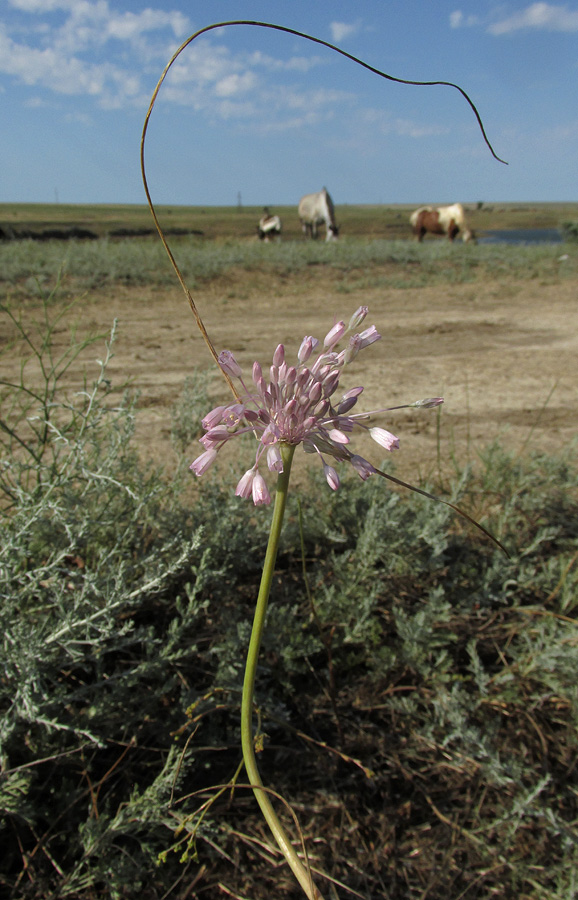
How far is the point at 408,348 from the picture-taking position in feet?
25.3

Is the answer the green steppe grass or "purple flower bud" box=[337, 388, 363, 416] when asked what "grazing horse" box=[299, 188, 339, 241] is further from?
"purple flower bud" box=[337, 388, 363, 416]

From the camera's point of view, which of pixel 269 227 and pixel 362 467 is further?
pixel 269 227

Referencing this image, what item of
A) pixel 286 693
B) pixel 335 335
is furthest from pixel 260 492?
pixel 286 693

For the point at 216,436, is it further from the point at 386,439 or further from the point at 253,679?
the point at 253,679

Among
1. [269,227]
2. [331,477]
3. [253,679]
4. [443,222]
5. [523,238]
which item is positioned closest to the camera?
[253,679]

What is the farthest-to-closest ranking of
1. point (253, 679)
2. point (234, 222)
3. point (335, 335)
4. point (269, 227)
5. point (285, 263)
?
1. point (234, 222)
2. point (269, 227)
3. point (285, 263)
4. point (335, 335)
5. point (253, 679)

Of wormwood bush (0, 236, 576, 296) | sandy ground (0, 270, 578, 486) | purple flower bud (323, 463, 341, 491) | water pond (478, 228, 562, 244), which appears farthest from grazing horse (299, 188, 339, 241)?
purple flower bud (323, 463, 341, 491)

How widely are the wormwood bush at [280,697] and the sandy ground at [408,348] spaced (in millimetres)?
668

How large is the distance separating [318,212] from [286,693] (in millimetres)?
23827

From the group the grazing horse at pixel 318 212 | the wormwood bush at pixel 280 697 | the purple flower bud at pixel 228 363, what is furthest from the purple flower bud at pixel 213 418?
the grazing horse at pixel 318 212

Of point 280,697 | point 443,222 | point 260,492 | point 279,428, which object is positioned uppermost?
point 443,222

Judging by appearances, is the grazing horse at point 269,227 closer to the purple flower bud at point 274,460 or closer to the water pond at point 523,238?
the water pond at point 523,238

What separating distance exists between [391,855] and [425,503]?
1.61 m

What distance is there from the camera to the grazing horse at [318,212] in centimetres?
2321
